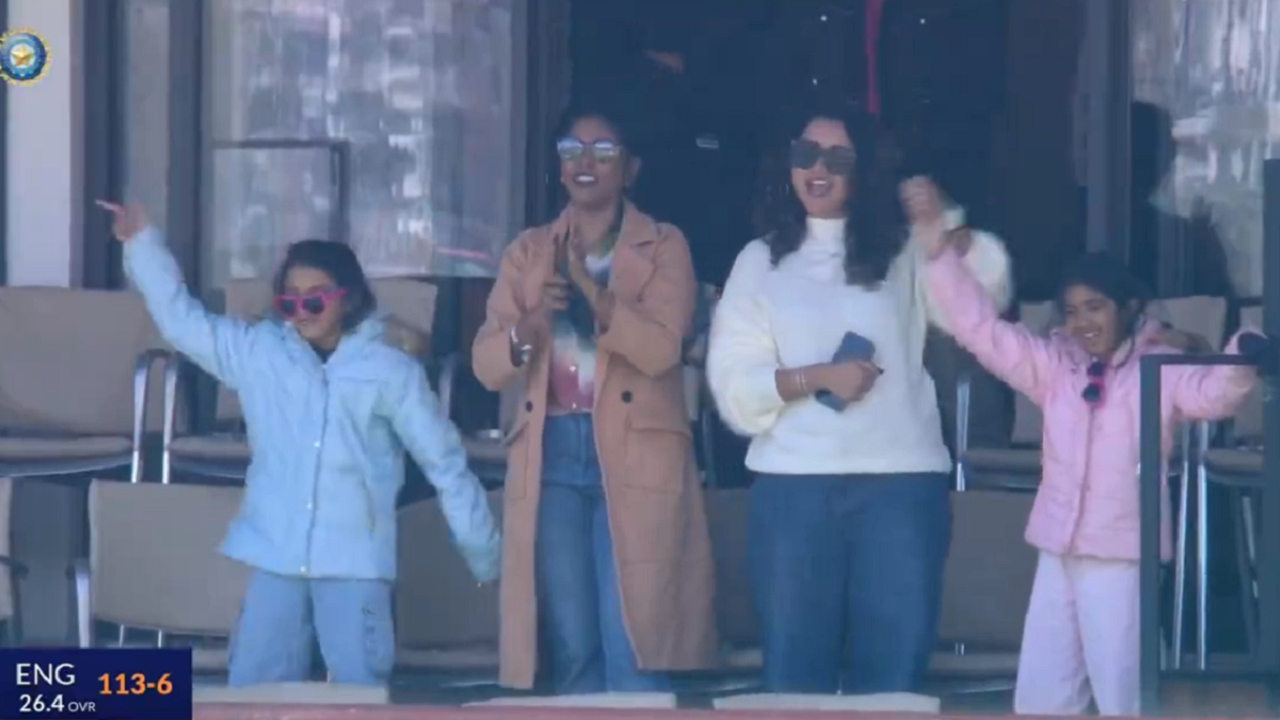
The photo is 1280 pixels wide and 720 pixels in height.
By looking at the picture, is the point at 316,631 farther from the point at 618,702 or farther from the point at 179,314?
the point at 618,702

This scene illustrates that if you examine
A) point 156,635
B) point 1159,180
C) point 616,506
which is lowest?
point 156,635

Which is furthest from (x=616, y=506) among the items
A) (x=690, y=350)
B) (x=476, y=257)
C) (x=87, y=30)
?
(x=87, y=30)

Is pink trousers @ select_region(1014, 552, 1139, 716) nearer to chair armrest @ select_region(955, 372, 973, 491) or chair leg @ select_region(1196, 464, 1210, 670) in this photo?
chair leg @ select_region(1196, 464, 1210, 670)

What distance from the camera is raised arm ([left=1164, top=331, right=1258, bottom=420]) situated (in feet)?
16.1

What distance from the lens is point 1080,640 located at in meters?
5.15

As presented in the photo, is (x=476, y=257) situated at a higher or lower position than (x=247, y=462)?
higher

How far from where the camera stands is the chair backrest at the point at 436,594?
18.4 ft

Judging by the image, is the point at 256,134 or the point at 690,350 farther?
the point at 256,134

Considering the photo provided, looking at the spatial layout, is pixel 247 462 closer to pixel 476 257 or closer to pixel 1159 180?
pixel 476 257

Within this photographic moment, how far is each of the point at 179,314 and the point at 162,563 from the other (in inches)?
23.8

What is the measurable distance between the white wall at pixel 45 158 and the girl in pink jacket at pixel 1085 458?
105 inches

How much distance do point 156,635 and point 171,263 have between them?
0.92 metres

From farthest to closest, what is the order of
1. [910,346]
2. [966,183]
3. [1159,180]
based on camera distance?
[966,183], [1159,180], [910,346]

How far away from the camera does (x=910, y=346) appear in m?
5.08
